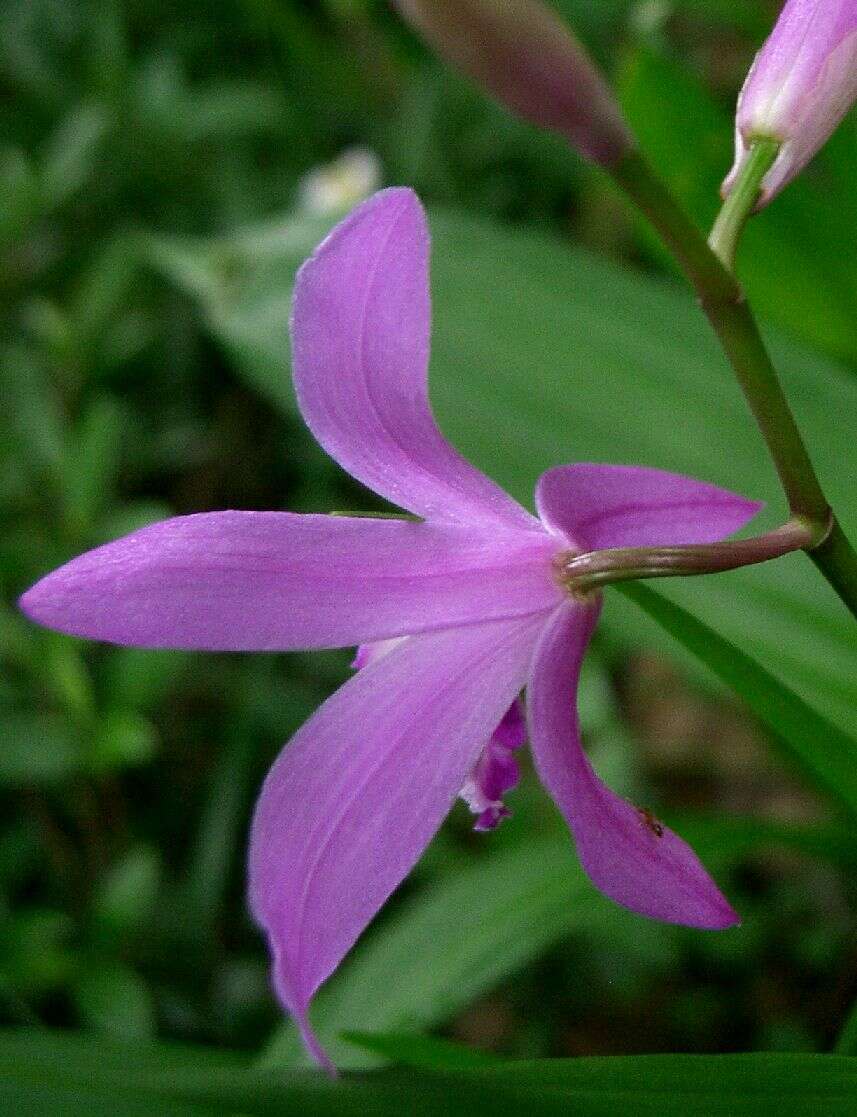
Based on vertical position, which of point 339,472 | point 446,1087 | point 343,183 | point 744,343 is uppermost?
point 744,343

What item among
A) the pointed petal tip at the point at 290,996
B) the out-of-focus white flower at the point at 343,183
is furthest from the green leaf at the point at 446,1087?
the out-of-focus white flower at the point at 343,183

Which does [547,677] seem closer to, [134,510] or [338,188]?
[134,510]

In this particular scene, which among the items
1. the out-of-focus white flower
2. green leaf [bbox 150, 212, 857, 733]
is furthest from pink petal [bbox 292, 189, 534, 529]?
the out-of-focus white flower

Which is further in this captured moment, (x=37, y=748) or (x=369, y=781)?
(x=37, y=748)

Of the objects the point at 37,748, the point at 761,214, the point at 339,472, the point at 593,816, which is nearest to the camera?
the point at 593,816

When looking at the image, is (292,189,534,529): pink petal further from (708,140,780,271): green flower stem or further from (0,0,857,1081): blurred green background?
(0,0,857,1081): blurred green background

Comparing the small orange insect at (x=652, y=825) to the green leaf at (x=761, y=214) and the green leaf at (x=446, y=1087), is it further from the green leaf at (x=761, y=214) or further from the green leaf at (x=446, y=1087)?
the green leaf at (x=761, y=214)

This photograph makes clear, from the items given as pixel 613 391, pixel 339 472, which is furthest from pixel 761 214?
pixel 339 472

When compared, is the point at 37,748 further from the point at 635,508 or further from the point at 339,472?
the point at 635,508
